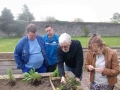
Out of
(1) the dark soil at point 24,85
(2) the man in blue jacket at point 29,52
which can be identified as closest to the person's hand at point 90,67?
(1) the dark soil at point 24,85

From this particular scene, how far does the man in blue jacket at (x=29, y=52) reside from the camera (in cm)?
334

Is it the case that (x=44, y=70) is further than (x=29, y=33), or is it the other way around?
(x=44, y=70)

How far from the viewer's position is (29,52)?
337 centimetres

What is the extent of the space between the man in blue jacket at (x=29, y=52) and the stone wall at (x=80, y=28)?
2186cm

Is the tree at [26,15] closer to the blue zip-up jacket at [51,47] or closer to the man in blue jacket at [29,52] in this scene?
the blue zip-up jacket at [51,47]

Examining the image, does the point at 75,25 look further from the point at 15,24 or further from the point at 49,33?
the point at 49,33

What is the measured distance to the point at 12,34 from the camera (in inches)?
934

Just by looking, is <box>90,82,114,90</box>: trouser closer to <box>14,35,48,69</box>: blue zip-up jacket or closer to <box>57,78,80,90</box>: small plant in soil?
<box>57,78,80,90</box>: small plant in soil

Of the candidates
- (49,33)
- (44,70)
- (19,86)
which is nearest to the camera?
(19,86)

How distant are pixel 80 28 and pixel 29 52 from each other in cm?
2440

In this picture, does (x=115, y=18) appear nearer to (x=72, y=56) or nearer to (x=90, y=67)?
(x=72, y=56)

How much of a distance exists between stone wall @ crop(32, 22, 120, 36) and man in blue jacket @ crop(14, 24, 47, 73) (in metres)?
21.9

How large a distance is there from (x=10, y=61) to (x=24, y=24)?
19339 millimetres

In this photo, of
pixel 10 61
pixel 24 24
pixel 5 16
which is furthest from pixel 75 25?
pixel 10 61
